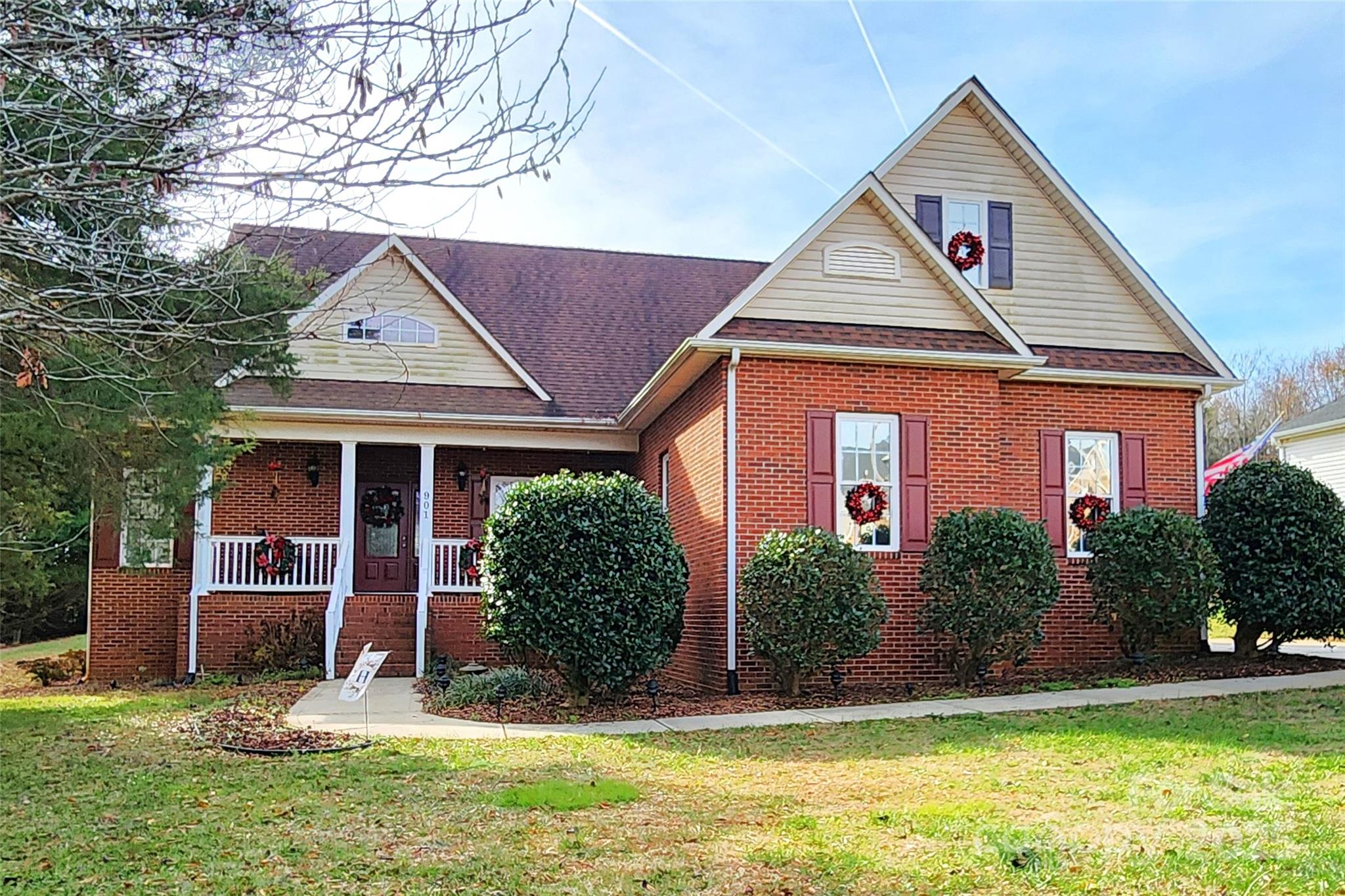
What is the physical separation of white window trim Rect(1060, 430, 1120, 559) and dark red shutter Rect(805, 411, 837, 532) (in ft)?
10.5

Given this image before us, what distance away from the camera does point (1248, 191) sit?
19641mm

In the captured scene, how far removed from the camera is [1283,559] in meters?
13.4

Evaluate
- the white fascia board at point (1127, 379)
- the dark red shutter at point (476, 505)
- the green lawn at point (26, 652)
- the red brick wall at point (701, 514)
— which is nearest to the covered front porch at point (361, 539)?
the dark red shutter at point (476, 505)

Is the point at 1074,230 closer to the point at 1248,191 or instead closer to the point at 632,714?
the point at 1248,191

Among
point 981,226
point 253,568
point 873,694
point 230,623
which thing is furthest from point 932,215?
point 230,623

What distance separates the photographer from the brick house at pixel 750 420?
43.4ft

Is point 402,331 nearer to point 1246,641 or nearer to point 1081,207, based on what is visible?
point 1081,207

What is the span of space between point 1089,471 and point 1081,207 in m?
3.32

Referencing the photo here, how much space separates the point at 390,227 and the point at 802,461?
8236 millimetres

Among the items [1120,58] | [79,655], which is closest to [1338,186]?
[1120,58]

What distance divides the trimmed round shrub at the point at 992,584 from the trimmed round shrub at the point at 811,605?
0.78 meters

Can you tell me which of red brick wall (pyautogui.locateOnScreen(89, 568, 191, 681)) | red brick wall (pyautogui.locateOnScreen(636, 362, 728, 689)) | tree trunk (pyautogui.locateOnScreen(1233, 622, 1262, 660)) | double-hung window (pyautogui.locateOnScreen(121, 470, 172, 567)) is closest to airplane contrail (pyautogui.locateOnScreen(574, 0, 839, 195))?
→ red brick wall (pyautogui.locateOnScreen(636, 362, 728, 689))

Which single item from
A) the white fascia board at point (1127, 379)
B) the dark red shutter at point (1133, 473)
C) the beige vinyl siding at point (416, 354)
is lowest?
the dark red shutter at point (1133, 473)

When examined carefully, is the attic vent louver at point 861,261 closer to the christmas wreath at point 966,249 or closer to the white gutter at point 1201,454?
the christmas wreath at point 966,249
